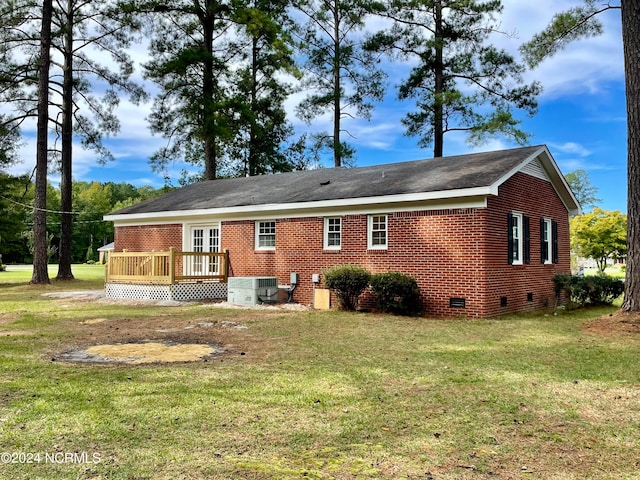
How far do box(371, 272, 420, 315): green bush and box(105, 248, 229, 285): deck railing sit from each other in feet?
20.2

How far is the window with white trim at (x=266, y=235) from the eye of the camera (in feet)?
52.7

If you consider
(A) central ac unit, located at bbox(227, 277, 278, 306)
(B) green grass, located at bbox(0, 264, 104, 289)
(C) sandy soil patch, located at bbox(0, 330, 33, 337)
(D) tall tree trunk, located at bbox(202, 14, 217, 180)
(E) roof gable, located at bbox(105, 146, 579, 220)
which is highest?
(D) tall tree trunk, located at bbox(202, 14, 217, 180)

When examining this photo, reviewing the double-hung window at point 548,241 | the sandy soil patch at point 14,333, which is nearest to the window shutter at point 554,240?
the double-hung window at point 548,241

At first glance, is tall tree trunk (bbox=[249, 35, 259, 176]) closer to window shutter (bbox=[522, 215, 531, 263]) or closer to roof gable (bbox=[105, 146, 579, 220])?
roof gable (bbox=[105, 146, 579, 220])

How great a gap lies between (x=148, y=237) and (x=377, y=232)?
985 cm

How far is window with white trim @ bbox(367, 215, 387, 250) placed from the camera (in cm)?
1370

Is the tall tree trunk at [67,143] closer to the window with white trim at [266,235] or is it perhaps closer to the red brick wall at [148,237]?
the red brick wall at [148,237]

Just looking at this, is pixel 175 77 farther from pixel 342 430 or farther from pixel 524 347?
pixel 342 430

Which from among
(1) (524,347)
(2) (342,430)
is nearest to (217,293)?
(1) (524,347)

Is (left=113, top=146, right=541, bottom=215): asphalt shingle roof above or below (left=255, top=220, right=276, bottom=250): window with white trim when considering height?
above

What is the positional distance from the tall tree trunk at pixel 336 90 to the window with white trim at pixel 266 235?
1497cm

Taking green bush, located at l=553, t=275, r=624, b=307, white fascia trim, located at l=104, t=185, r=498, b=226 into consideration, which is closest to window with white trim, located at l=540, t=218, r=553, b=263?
green bush, located at l=553, t=275, r=624, b=307

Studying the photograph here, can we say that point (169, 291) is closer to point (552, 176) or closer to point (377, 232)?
point (377, 232)

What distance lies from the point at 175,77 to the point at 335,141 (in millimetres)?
9914
